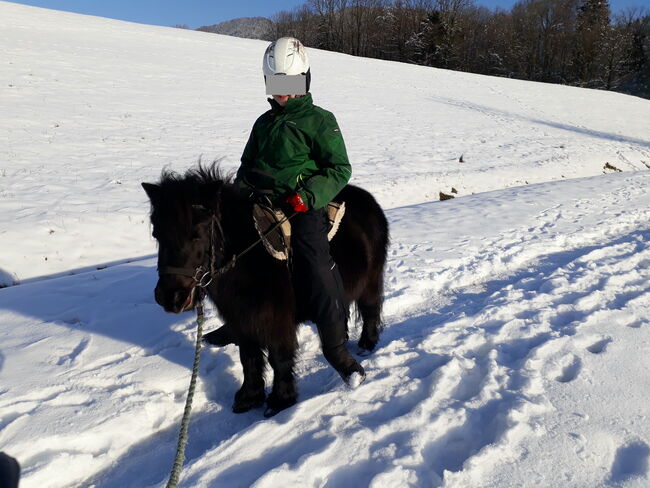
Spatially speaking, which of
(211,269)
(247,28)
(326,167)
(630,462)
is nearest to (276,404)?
(211,269)

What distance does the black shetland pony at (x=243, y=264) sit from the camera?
7.59 feet

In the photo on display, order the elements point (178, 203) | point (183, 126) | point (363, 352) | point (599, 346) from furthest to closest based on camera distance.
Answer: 1. point (183, 126)
2. point (363, 352)
3. point (599, 346)
4. point (178, 203)

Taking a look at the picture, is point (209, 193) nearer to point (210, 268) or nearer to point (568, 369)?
point (210, 268)

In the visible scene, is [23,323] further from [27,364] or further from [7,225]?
[7,225]

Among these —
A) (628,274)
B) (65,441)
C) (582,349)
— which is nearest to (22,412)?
(65,441)

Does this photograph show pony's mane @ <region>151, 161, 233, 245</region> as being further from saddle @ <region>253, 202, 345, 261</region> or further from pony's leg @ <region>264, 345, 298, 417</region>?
pony's leg @ <region>264, 345, 298, 417</region>

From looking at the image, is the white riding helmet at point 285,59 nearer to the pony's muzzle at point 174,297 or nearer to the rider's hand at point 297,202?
the rider's hand at point 297,202

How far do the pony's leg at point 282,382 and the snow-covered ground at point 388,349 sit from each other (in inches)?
4.6

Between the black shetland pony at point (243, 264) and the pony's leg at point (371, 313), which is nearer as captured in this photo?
the black shetland pony at point (243, 264)

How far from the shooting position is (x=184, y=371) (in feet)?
11.0

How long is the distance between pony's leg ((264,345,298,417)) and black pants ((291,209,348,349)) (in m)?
0.29

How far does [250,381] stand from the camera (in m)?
3.04

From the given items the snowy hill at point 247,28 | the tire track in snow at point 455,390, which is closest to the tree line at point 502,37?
the snowy hill at point 247,28

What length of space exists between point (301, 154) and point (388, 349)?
71.1 inches
